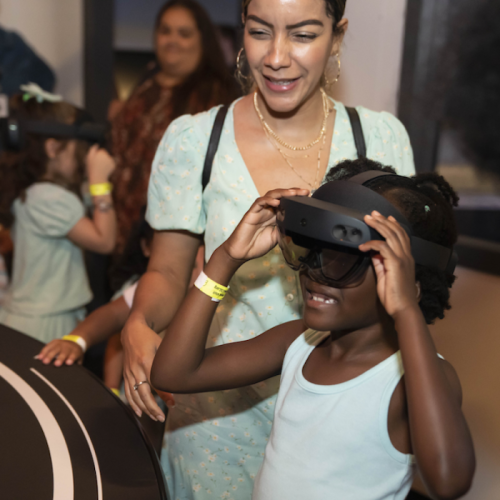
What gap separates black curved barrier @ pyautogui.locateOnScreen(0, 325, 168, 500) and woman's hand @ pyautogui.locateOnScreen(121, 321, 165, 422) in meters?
0.04

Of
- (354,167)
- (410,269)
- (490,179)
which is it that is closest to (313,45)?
(354,167)

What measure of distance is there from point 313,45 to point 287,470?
0.85 meters

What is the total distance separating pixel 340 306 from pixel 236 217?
423 mm

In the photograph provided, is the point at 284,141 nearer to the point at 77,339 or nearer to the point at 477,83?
the point at 77,339

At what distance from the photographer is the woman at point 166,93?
109 inches

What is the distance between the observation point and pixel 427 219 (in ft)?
3.14

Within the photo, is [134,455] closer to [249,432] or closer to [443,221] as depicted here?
[249,432]

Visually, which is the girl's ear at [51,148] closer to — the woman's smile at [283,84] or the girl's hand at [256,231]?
the woman's smile at [283,84]

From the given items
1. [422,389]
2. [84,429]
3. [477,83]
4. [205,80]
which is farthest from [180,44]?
[422,389]

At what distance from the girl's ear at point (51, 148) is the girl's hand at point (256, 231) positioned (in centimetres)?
209

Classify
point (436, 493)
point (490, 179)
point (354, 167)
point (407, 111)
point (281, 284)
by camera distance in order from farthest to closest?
1. point (490, 179)
2. point (407, 111)
3. point (281, 284)
4. point (354, 167)
5. point (436, 493)

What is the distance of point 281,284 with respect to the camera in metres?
1.34

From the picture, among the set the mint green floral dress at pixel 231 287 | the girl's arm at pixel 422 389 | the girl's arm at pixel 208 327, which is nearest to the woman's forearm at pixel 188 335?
the girl's arm at pixel 208 327

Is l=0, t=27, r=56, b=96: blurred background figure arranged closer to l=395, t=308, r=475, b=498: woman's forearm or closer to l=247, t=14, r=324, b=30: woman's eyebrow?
l=247, t=14, r=324, b=30: woman's eyebrow
